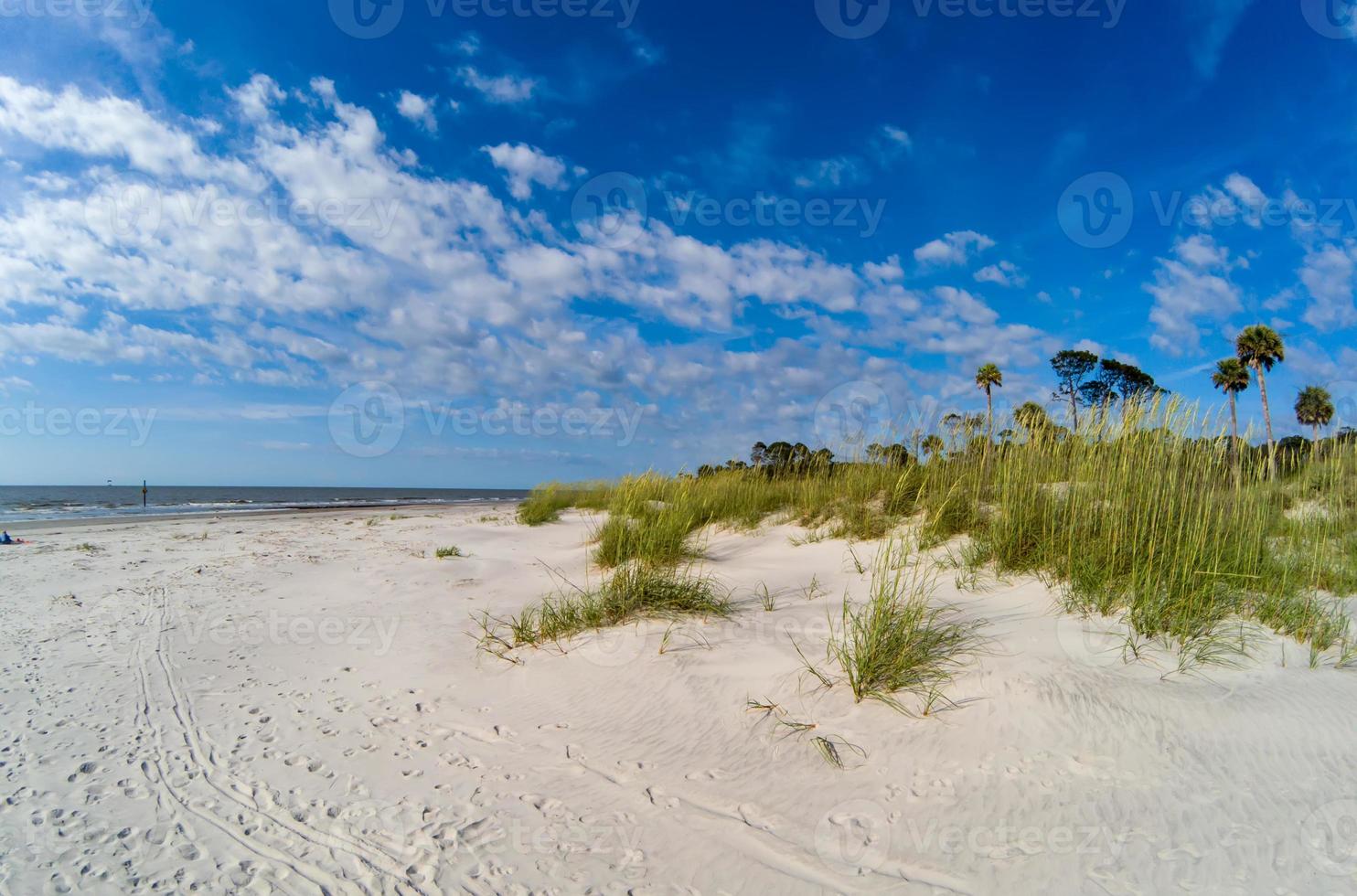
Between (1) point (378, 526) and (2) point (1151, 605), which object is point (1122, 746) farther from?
(1) point (378, 526)

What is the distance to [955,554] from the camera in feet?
18.6

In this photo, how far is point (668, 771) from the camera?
2.79 meters

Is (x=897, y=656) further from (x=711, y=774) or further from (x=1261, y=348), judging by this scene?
(x=1261, y=348)

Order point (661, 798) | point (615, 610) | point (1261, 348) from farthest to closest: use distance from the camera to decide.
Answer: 1. point (1261, 348)
2. point (615, 610)
3. point (661, 798)

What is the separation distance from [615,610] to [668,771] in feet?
6.49

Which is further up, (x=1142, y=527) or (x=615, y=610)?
(x=1142, y=527)

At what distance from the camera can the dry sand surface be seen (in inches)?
81.6

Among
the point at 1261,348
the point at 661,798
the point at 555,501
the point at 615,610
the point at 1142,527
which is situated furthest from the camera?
the point at 1261,348

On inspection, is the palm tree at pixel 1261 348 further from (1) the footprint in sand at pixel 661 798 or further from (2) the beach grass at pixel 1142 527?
(1) the footprint in sand at pixel 661 798

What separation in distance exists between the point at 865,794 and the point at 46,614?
781 cm

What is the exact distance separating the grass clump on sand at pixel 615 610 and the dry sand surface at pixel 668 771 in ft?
0.85

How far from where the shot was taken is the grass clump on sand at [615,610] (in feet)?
14.9

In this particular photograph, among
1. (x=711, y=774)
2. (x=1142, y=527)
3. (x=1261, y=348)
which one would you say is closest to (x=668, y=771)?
(x=711, y=774)

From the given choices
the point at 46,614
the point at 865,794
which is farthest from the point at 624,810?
the point at 46,614
